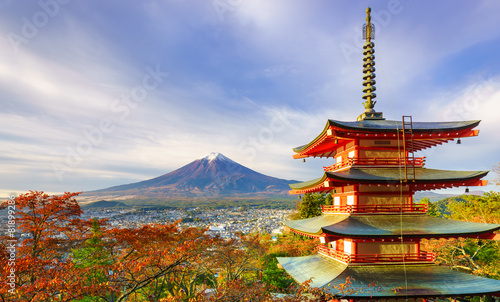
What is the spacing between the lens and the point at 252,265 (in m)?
24.7

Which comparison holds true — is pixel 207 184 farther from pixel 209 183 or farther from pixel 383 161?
pixel 383 161

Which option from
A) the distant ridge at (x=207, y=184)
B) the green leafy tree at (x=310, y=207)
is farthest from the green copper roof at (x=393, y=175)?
the distant ridge at (x=207, y=184)

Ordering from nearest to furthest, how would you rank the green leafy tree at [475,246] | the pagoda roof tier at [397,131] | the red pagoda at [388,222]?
the red pagoda at [388,222] < the pagoda roof tier at [397,131] < the green leafy tree at [475,246]

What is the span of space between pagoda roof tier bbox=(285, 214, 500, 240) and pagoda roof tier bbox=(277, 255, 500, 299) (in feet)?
4.69

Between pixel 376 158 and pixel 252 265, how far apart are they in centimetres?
1765

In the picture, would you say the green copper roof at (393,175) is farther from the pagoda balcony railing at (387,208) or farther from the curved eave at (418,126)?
the curved eave at (418,126)

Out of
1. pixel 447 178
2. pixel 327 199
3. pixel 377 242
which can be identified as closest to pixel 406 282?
pixel 377 242

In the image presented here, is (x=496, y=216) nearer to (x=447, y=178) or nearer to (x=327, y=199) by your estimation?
(x=327, y=199)

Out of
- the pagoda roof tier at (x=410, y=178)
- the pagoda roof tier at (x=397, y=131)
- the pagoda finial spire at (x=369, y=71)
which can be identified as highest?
the pagoda finial spire at (x=369, y=71)

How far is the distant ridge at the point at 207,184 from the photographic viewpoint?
361 feet

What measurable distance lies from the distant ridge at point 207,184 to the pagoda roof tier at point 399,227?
9789 centimetres

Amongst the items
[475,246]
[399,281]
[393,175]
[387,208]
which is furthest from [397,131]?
[475,246]

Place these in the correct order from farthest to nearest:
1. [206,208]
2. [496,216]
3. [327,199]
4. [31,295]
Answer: [206,208]
[327,199]
[496,216]
[31,295]

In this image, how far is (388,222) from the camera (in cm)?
1041
